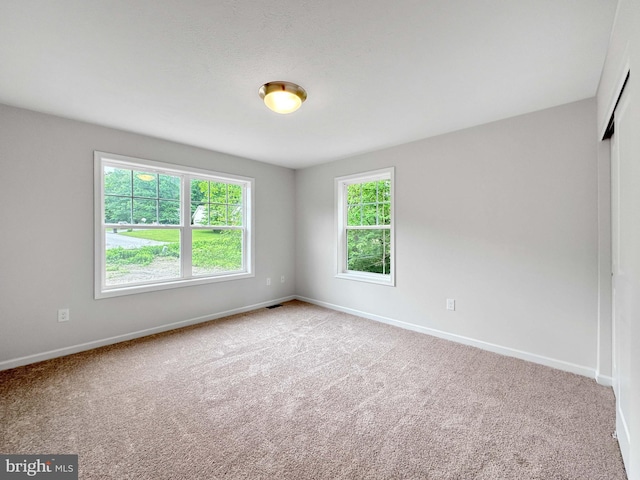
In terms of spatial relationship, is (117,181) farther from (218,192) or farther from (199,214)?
(218,192)

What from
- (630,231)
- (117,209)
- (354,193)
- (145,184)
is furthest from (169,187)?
(630,231)

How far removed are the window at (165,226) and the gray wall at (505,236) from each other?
2.22m

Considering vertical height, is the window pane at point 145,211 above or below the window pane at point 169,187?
below

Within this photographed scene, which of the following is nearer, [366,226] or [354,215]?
[366,226]

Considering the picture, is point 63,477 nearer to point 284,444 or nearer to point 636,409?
point 284,444

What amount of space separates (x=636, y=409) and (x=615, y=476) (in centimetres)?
58

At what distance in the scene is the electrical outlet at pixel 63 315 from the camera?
9.29ft

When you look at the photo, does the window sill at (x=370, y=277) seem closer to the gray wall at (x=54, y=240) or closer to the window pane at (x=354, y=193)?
the window pane at (x=354, y=193)

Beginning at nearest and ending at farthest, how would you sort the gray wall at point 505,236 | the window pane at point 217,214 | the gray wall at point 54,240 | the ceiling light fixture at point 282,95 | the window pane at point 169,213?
the ceiling light fixture at point 282,95
the gray wall at point 505,236
the gray wall at point 54,240
the window pane at point 169,213
the window pane at point 217,214

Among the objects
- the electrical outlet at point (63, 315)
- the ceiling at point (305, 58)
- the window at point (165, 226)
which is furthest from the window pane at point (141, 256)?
the ceiling at point (305, 58)

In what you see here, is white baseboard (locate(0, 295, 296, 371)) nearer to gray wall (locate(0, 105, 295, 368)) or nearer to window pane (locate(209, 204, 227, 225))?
gray wall (locate(0, 105, 295, 368))

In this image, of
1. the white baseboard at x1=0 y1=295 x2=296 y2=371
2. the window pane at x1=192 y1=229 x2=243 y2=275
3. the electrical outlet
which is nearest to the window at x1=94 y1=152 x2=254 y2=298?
the window pane at x1=192 y1=229 x2=243 y2=275

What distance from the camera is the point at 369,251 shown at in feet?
13.9

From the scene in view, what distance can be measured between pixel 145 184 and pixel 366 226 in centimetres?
303
